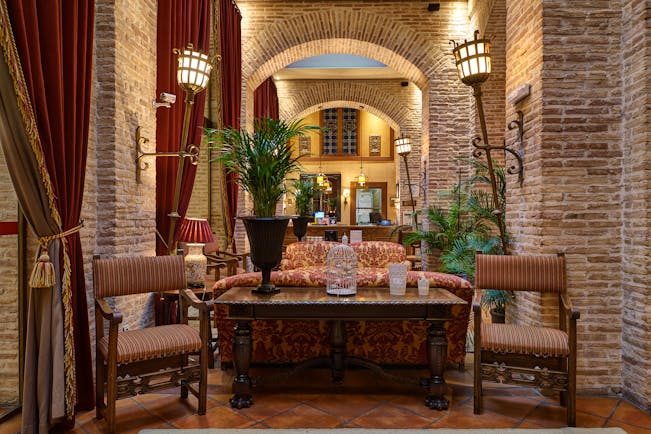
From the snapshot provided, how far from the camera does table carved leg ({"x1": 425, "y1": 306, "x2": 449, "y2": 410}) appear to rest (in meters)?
3.13

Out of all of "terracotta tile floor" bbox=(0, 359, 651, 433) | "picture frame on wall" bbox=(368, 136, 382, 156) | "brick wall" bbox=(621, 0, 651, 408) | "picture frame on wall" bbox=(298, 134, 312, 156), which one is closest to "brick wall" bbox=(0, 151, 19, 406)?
"terracotta tile floor" bbox=(0, 359, 651, 433)

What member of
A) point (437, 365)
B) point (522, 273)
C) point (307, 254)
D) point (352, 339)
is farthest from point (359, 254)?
point (437, 365)

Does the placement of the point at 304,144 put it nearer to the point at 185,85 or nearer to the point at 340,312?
the point at 185,85

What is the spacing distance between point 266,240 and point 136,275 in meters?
0.90

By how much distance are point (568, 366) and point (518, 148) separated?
70.0 inches

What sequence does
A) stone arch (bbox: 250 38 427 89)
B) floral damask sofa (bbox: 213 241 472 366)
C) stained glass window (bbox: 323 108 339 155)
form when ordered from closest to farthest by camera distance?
floral damask sofa (bbox: 213 241 472 366) < stone arch (bbox: 250 38 427 89) < stained glass window (bbox: 323 108 339 155)

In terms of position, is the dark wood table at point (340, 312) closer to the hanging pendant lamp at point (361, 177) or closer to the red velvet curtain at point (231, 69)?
the red velvet curtain at point (231, 69)

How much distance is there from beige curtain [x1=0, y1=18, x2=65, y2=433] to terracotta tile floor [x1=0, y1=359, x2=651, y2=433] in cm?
32

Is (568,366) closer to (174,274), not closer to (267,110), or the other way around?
(174,274)

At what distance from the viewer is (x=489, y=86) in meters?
7.38

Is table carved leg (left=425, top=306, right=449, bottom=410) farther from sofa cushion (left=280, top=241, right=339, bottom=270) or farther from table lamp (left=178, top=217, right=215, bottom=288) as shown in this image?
sofa cushion (left=280, top=241, right=339, bottom=270)

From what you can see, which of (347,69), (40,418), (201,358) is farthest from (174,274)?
(347,69)

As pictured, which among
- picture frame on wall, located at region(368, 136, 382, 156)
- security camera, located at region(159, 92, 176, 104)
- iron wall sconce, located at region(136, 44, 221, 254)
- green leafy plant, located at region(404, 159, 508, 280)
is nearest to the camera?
iron wall sconce, located at region(136, 44, 221, 254)

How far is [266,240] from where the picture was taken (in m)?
3.28
